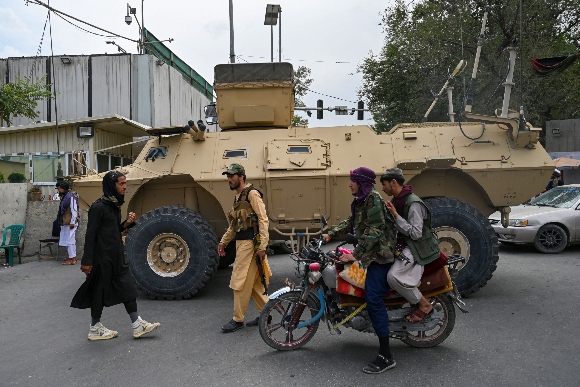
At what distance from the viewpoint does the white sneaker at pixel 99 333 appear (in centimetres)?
555

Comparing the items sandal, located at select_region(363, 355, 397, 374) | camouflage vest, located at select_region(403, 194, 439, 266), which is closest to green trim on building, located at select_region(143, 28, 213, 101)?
camouflage vest, located at select_region(403, 194, 439, 266)

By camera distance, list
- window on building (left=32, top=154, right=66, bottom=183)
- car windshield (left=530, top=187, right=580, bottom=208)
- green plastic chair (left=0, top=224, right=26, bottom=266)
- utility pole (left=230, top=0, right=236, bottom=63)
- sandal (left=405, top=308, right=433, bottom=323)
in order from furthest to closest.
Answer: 1. utility pole (left=230, top=0, right=236, bottom=63)
2. window on building (left=32, top=154, right=66, bottom=183)
3. car windshield (left=530, top=187, right=580, bottom=208)
4. green plastic chair (left=0, top=224, right=26, bottom=266)
5. sandal (left=405, top=308, right=433, bottom=323)

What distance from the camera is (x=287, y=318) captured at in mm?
5012

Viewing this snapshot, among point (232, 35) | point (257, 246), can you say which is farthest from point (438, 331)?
point (232, 35)

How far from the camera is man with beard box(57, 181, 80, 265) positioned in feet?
36.3

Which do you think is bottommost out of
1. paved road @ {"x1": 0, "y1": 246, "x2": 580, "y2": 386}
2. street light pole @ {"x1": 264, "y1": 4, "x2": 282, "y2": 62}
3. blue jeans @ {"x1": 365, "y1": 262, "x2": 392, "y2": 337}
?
paved road @ {"x1": 0, "y1": 246, "x2": 580, "y2": 386}

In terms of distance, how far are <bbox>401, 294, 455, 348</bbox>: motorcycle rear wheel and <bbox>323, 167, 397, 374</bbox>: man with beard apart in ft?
1.40

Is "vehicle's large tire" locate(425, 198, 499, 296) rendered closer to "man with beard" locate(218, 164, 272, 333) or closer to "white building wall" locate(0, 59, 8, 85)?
"man with beard" locate(218, 164, 272, 333)

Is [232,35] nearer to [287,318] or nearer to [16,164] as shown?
[16,164]

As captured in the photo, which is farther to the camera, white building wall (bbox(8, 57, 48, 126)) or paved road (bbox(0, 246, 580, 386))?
white building wall (bbox(8, 57, 48, 126))

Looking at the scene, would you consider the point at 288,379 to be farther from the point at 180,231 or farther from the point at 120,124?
the point at 120,124

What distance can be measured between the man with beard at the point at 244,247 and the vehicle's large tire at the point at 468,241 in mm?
2519

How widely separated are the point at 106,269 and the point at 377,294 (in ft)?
8.87

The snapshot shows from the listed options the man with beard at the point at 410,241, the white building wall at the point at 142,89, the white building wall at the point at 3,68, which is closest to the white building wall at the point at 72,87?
the white building wall at the point at 142,89
